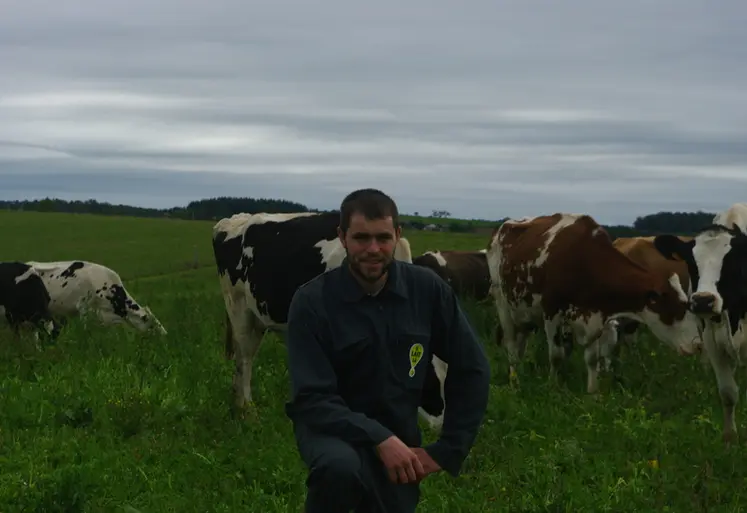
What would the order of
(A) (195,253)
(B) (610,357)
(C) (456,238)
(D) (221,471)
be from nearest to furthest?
(D) (221,471), (B) (610,357), (A) (195,253), (C) (456,238)

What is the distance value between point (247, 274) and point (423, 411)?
432cm

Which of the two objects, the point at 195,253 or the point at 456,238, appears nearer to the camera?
the point at 195,253

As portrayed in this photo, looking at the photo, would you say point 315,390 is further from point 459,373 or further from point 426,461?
point 459,373

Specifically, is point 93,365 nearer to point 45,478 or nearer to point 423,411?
point 45,478

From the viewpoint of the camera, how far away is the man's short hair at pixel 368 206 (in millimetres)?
3744

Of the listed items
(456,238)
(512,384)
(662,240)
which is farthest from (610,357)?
(456,238)

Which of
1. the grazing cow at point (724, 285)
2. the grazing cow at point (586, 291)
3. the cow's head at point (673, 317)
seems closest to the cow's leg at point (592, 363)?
the grazing cow at point (586, 291)

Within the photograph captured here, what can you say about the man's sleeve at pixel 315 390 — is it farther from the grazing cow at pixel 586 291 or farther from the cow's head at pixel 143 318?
the cow's head at pixel 143 318

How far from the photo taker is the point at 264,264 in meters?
9.41

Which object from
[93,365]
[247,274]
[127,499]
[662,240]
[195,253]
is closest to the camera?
[127,499]

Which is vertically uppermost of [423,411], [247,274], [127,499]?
[247,274]

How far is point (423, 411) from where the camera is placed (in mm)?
5699

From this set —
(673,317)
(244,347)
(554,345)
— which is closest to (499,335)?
(554,345)

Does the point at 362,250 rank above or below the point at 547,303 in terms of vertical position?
above
